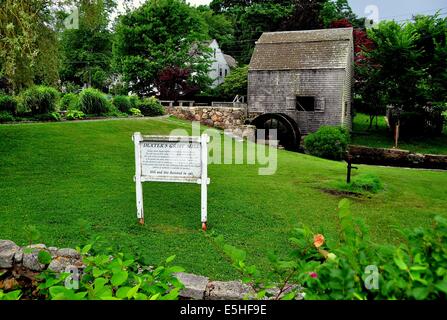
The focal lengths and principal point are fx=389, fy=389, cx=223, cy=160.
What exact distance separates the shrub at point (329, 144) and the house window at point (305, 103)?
503cm

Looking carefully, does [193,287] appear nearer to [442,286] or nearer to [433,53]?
[442,286]

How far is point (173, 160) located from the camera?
6609 mm

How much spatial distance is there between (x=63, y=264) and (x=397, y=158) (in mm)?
20888

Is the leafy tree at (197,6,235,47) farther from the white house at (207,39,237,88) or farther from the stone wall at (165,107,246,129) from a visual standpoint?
the stone wall at (165,107,246,129)

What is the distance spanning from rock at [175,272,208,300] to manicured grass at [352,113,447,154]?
22237 millimetres

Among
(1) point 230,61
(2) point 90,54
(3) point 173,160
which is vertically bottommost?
(3) point 173,160

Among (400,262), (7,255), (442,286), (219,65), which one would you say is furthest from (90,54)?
(442,286)

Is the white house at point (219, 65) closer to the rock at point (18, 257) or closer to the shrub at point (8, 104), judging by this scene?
the shrub at point (8, 104)

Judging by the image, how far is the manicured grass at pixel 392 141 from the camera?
2314 cm

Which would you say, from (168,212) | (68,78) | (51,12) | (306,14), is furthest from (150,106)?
(68,78)

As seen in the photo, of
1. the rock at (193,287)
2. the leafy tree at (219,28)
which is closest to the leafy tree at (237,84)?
the leafy tree at (219,28)

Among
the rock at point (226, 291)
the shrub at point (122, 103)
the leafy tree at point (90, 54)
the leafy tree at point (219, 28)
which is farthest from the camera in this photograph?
the leafy tree at point (90, 54)
